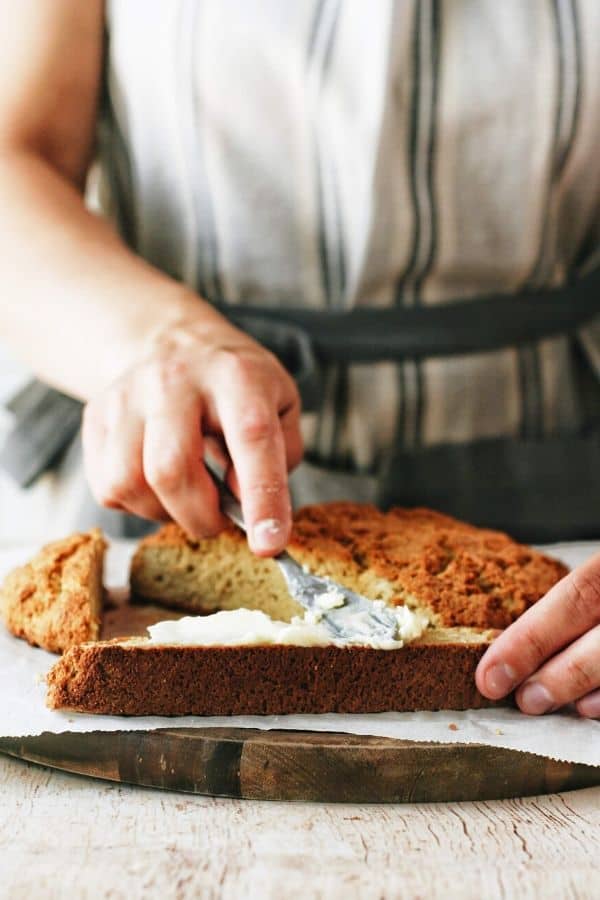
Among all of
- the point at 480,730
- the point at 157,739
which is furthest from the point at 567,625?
the point at 157,739

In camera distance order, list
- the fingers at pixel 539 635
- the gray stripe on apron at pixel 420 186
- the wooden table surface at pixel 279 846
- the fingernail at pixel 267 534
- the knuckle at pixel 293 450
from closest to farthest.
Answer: the wooden table surface at pixel 279 846, the fingers at pixel 539 635, the fingernail at pixel 267 534, the knuckle at pixel 293 450, the gray stripe on apron at pixel 420 186

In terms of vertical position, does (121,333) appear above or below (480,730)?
above

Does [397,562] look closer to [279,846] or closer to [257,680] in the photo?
[257,680]

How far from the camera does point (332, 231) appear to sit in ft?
6.45

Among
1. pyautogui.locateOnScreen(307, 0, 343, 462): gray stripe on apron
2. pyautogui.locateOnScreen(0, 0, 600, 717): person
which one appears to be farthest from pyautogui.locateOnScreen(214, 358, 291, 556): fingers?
pyautogui.locateOnScreen(307, 0, 343, 462): gray stripe on apron

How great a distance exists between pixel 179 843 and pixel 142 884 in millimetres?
88

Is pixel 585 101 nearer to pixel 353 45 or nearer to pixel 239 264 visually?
pixel 353 45

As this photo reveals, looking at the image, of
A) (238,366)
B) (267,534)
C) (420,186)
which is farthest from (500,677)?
(420,186)

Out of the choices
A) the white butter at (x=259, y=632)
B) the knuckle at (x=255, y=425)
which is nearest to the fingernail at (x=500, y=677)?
the white butter at (x=259, y=632)

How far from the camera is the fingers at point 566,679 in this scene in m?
1.30

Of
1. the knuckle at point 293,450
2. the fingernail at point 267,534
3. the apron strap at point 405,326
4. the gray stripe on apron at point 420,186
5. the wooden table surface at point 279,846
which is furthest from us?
the apron strap at point 405,326

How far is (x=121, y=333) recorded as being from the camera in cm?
168

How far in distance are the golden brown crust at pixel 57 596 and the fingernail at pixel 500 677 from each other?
52 cm

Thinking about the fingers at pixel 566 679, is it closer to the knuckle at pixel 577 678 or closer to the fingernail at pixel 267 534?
the knuckle at pixel 577 678
